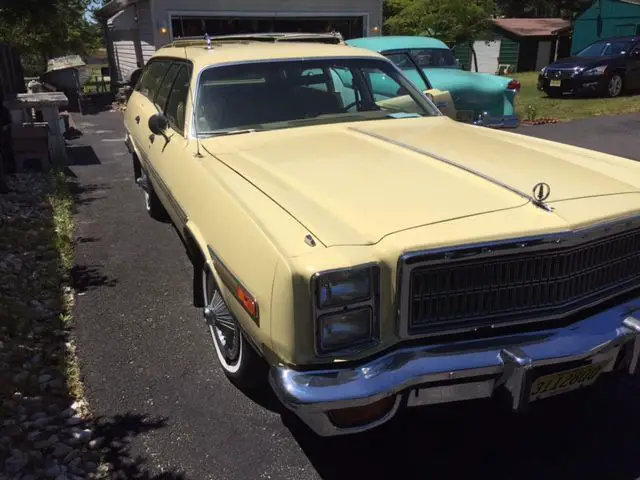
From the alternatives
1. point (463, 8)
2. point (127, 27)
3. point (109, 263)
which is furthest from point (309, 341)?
point (463, 8)

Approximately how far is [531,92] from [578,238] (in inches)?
671

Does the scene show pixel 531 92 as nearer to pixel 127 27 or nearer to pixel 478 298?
pixel 127 27

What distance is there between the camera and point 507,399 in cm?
227

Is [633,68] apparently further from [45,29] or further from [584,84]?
[45,29]

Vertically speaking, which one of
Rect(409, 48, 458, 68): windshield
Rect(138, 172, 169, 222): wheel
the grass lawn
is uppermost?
Rect(409, 48, 458, 68): windshield

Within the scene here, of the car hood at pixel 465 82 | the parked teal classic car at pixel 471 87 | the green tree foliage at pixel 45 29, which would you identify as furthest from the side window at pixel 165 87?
the green tree foliage at pixel 45 29

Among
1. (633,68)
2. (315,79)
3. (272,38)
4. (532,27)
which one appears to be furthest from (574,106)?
(532,27)

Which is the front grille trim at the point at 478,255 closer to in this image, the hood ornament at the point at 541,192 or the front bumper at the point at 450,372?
the front bumper at the point at 450,372

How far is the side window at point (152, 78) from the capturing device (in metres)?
5.25

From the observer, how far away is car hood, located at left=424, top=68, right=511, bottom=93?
885 cm

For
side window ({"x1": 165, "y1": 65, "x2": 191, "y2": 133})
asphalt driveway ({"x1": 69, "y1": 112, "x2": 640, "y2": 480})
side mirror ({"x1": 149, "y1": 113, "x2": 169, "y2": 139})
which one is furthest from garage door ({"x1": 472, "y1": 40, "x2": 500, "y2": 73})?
asphalt driveway ({"x1": 69, "y1": 112, "x2": 640, "y2": 480})

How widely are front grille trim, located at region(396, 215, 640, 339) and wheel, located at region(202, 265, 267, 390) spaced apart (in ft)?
2.84

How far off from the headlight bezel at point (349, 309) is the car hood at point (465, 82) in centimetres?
721

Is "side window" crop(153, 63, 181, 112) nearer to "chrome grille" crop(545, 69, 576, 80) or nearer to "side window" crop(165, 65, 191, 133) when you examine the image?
"side window" crop(165, 65, 191, 133)
